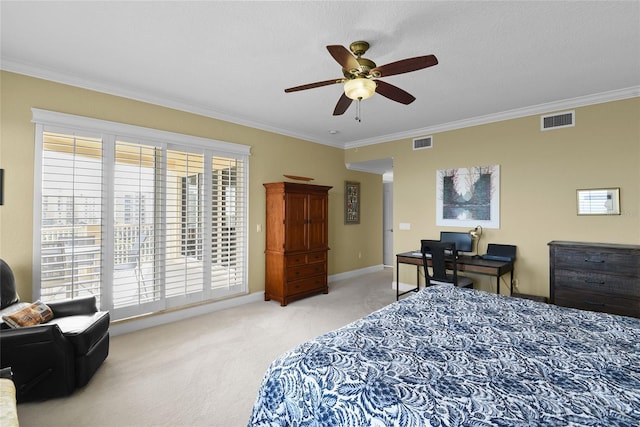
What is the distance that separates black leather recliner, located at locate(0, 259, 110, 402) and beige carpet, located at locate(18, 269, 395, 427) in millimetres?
102

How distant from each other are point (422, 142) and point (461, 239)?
1729mm

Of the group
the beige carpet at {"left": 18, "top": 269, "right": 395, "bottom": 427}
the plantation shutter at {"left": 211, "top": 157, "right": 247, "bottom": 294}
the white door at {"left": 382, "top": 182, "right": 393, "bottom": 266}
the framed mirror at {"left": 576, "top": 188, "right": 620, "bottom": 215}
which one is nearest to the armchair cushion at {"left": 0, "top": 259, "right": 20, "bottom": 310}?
the beige carpet at {"left": 18, "top": 269, "right": 395, "bottom": 427}

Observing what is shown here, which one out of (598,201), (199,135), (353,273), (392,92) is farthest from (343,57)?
(353,273)

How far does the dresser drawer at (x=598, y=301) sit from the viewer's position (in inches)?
123

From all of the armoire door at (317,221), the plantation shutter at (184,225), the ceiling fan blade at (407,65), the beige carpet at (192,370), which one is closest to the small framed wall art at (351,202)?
the armoire door at (317,221)

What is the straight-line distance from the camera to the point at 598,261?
10.8 ft

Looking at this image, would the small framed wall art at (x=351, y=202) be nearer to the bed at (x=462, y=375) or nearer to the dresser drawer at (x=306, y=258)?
the dresser drawer at (x=306, y=258)

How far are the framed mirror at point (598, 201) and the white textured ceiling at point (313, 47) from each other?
1114mm

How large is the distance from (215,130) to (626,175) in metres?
5.12

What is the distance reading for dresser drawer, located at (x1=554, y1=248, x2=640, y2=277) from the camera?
3.13 metres

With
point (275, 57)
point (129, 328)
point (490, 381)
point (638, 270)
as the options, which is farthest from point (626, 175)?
point (129, 328)

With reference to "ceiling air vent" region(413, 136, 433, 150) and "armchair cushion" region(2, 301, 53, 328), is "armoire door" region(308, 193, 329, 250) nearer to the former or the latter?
"ceiling air vent" region(413, 136, 433, 150)

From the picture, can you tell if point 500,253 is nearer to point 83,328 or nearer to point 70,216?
point 83,328

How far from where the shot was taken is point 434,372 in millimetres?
1359
